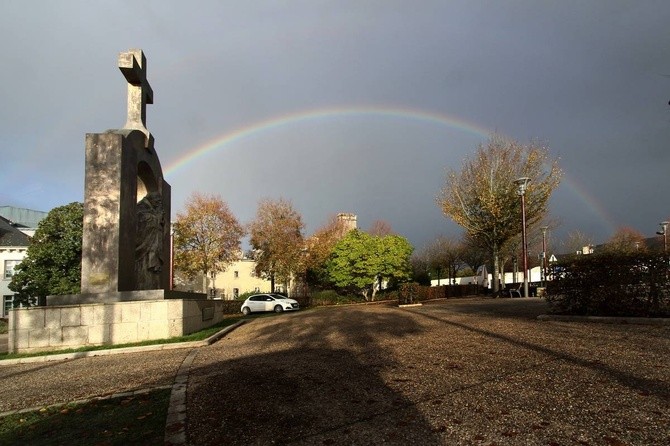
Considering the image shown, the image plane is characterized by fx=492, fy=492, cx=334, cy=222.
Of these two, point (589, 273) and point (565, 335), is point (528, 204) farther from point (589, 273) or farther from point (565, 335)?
point (565, 335)

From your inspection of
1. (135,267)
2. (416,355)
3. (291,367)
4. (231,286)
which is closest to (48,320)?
(135,267)

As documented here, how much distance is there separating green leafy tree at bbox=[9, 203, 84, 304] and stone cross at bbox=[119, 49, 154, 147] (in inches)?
758

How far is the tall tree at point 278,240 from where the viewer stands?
43.2 metres

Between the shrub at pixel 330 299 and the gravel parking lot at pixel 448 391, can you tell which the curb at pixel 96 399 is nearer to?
the gravel parking lot at pixel 448 391

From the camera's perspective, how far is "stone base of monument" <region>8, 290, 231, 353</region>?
12.6 m

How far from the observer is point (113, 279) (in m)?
13.7

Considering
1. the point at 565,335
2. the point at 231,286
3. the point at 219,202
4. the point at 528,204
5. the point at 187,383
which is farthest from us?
the point at 231,286

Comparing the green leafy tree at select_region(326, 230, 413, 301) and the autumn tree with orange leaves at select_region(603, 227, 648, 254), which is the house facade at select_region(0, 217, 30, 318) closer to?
the green leafy tree at select_region(326, 230, 413, 301)

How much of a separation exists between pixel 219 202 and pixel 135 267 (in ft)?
89.4

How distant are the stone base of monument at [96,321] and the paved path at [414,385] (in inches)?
71.7

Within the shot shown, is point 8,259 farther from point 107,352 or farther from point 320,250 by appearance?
point 107,352

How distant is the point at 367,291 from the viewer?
4906 cm

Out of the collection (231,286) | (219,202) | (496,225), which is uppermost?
(219,202)

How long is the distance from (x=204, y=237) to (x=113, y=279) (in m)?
28.2
